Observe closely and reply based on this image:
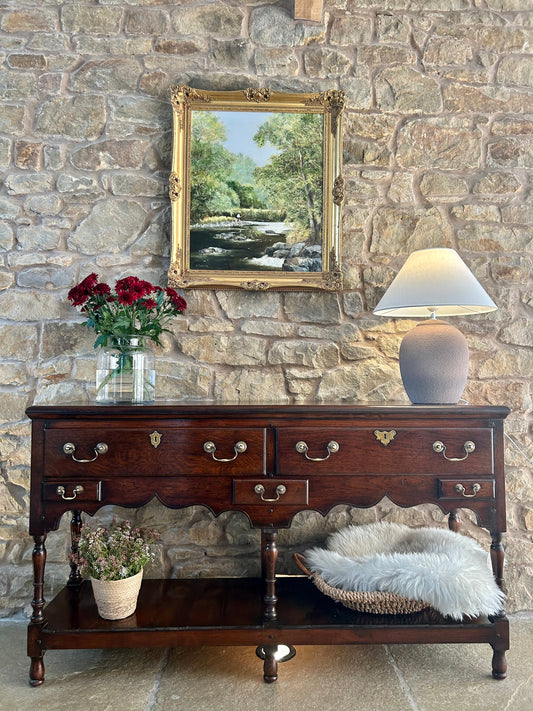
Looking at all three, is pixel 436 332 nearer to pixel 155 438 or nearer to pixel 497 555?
pixel 497 555

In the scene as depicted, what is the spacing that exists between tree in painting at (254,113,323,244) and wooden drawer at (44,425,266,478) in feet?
3.84

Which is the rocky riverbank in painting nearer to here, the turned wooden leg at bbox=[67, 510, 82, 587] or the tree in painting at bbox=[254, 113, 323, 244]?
the tree in painting at bbox=[254, 113, 323, 244]

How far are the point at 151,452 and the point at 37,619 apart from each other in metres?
0.71

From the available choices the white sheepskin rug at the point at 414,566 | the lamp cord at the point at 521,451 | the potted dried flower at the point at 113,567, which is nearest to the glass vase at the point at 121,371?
the potted dried flower at the point at 113,567

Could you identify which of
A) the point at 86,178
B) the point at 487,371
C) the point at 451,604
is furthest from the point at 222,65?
the point at 451,604

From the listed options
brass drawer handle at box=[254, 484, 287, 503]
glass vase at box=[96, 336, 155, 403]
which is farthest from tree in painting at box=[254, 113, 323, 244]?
brass drawer handle at box=[254, 484, 287, 503]

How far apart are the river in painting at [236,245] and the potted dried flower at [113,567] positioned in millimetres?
1293

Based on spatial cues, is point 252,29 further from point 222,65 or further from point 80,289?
point 80,289

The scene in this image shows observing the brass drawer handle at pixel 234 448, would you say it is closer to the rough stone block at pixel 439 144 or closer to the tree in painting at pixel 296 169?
A: the tree in painting at pixel 296 169

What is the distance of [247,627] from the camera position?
1.69 meters

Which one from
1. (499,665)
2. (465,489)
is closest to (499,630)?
(499,665)

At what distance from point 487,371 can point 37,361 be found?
225 centimetres

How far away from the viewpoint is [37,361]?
91.7 inches

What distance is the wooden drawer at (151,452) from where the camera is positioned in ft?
5.70
